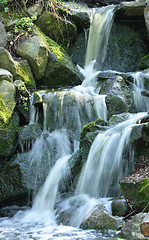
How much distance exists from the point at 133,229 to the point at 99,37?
8.32 meters

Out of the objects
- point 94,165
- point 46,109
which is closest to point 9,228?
point 94,165

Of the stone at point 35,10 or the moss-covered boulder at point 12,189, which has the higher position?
the stone at point 35,10

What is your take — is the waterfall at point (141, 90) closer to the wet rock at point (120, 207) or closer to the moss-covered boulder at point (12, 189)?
the moss-covered boulder at point (12, 189)

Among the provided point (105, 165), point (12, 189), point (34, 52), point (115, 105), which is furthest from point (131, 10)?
point (12, 189)

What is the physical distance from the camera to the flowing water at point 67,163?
409cm

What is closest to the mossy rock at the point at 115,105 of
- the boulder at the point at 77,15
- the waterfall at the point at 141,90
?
the waterfall at the point at 141,90

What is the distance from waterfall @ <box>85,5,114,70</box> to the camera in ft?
34.2

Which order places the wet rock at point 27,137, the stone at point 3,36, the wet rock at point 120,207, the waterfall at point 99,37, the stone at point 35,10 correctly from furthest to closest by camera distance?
the waterfall at point 99,37 < the stone at point 35,10 < the stone at point 3,36 < the wet rock at point 27,137 < the wet rock at point 120,207

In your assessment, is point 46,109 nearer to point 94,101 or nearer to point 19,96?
point 19,96

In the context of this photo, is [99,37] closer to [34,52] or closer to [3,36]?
[34,52]

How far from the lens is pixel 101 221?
377 centimetres

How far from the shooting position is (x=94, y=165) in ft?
16.3

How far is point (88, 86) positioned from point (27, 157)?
136 inches

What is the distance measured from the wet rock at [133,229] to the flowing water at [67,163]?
0.40 feet
